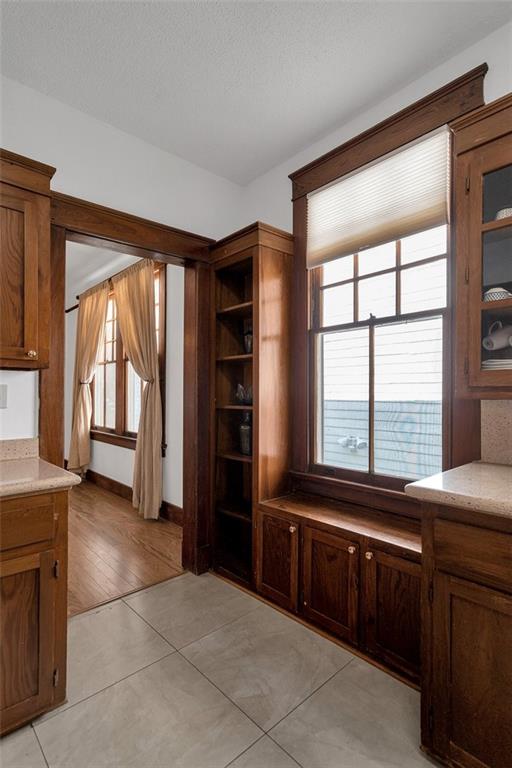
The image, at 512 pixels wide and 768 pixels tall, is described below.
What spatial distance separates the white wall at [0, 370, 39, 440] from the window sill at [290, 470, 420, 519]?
167cm

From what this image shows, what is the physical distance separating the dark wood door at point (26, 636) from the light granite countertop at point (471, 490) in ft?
5.00

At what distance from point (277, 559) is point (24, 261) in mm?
2191

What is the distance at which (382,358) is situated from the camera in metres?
2.35

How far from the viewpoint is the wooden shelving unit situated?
261 cm

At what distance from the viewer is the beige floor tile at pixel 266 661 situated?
173 cm

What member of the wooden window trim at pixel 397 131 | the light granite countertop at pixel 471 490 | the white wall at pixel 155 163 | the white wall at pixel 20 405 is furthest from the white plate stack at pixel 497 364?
the white wall at pixel 20 405

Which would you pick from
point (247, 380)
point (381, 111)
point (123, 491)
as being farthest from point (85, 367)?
point (381, 111)

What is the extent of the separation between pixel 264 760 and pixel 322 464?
1.53m

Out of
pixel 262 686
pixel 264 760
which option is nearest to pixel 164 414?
pixel 262 686

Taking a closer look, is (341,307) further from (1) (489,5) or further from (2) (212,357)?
(1) (489,5)

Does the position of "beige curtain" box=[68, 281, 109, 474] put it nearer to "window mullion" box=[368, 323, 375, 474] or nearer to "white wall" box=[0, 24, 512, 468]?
"white wall" box=[0, 24, 512, 468]

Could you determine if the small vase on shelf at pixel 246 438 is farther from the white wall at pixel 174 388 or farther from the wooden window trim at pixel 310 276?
the white wall at pixel 174 388

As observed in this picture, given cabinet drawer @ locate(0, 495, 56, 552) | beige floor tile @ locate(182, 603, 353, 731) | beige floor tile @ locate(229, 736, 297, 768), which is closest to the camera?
beige floor tile @ locate(229, 736, 297, 768)

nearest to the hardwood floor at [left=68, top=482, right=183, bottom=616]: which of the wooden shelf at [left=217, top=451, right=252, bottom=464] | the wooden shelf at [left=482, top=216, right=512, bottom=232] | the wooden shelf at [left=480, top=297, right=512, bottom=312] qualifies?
the wooden shelf at [left=217, top=451, right=252, bottom=464]
